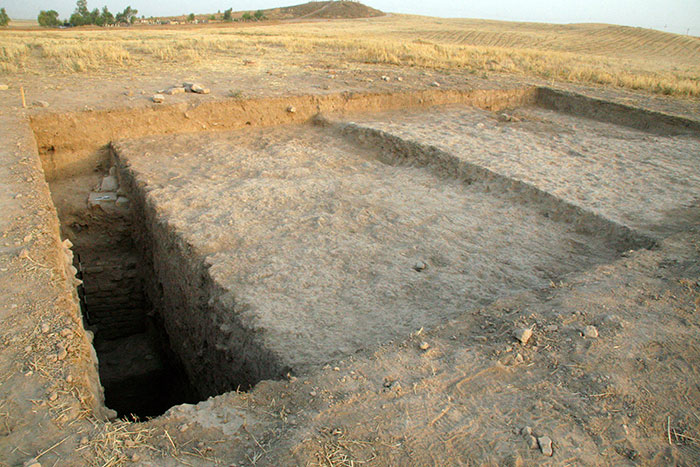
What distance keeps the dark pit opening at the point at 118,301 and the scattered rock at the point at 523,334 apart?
3602mm

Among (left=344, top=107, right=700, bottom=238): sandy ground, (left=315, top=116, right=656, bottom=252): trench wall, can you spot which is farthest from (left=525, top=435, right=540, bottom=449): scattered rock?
(left=344, top=107, right=700, bottom=238): sandy ground

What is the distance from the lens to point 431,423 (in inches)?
77.8

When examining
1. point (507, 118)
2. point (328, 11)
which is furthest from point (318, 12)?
point (507, 118)

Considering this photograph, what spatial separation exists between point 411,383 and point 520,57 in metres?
14.1

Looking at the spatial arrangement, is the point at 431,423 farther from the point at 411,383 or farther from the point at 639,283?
the point at 639,283

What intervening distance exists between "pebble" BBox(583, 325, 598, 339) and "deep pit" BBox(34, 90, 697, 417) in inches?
32.9

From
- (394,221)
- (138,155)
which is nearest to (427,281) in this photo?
(394,221)

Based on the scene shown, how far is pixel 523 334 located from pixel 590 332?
14.1 inches

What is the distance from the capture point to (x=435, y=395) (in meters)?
2.14

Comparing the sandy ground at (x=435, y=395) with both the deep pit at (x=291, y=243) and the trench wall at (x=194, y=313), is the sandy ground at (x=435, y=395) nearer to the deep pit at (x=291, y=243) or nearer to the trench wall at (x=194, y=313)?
the deep pit at (x=291, y=243)

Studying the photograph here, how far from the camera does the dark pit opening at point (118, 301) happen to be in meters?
5.12

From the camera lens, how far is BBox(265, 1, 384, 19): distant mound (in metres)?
48.5

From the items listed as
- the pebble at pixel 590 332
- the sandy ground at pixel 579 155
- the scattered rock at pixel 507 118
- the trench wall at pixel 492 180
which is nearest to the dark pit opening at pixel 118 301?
the trench wall at pixel 492 180

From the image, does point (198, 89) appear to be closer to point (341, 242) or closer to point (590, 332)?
point (341, 242)
